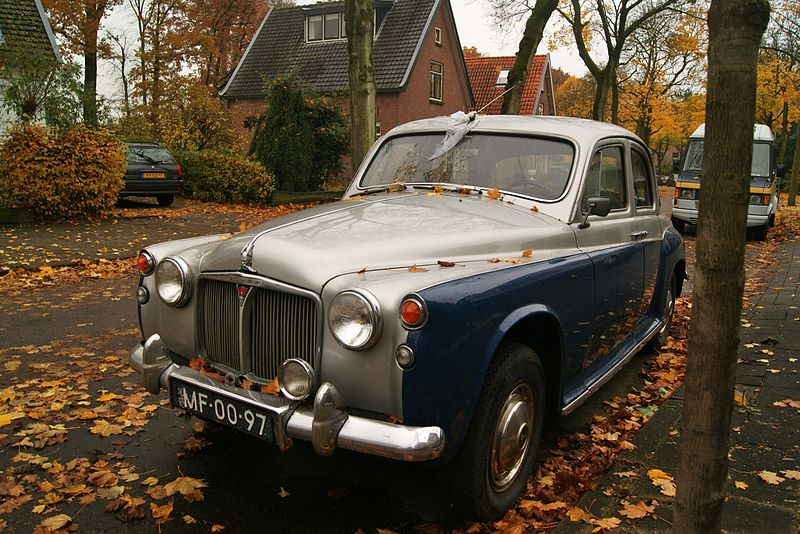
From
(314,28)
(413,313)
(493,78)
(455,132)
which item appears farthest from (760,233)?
(493,78)

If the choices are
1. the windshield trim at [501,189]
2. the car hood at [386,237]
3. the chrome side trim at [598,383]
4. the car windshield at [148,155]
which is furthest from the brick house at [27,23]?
the chrome side trim at [598,383]

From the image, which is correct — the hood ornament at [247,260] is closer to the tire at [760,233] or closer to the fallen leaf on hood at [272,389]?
the fallen leaf on hood at [272,389]

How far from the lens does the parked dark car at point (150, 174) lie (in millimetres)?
16859

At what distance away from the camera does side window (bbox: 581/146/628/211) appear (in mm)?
4113

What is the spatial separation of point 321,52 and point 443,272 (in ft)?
94.0

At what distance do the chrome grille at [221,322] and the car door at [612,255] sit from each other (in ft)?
6.43

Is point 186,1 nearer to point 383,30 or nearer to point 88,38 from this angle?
point 88,38

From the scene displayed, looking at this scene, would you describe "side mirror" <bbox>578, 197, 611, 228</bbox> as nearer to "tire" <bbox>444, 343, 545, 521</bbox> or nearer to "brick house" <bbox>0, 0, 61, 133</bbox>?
"tire" <bbox>444, 343, 545, 521</bbox>

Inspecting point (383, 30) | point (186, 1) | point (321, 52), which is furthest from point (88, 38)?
point (383, 30)

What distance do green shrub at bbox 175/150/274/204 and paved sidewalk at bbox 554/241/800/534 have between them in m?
14.5

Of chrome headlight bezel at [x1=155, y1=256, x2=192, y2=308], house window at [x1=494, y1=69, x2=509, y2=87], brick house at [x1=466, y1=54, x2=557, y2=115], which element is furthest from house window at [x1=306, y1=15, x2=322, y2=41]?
chrome headlight bezel at [x1=155, y1=256, x2=192, y2=308]

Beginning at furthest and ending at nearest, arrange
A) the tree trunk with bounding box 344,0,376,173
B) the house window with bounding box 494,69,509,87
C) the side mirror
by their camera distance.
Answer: the house window with bounding box 494,69,509,87, the tree trunk with bounding box 344,0,376,173, the side mirror

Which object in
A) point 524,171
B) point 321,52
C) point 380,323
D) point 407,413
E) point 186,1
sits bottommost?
point 407,413

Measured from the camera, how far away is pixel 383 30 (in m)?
29.2
